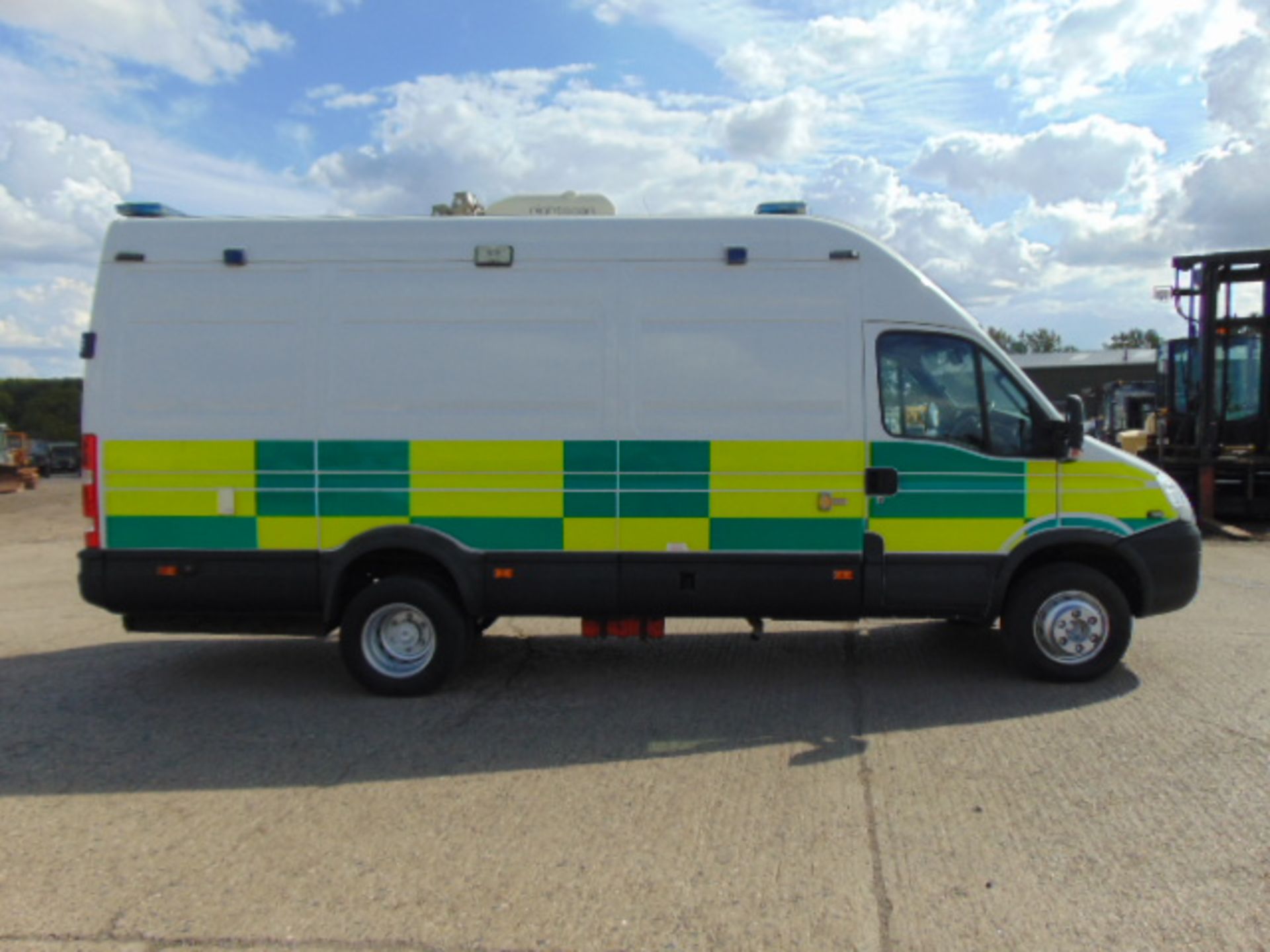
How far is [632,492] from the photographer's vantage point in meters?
5.80

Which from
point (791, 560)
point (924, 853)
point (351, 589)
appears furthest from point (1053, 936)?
point (351, 589)

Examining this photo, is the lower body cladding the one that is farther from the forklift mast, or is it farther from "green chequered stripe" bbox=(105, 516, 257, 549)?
the forklift mast

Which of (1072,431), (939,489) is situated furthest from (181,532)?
(1072,431)

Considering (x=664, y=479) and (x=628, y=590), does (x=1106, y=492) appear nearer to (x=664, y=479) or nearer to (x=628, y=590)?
(x=664, y=479)

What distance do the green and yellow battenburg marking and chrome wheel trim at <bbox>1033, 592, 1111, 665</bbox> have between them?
454 mm

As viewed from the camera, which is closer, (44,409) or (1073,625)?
(1073,625)

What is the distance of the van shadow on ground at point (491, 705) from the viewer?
4.91 meters

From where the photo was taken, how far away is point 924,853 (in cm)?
383

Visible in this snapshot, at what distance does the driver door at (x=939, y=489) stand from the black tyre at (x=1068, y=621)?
30cm

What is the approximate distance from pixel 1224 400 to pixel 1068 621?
1150cm

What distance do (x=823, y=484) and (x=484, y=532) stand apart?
6.47 feet

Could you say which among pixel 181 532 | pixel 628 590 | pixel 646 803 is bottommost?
pixel 646 803

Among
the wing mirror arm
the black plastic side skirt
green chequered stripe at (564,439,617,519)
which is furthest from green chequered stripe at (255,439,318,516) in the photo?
the wing mirror arm

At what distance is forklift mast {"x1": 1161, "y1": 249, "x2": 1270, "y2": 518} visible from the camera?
14312 millimetres
